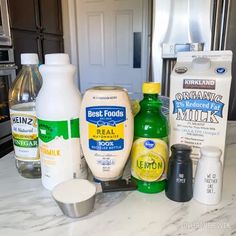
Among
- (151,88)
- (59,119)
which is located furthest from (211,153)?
(59,119)

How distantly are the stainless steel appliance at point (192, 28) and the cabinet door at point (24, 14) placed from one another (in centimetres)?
100

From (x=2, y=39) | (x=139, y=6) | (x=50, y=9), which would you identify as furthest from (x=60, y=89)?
(x=139, y=6)

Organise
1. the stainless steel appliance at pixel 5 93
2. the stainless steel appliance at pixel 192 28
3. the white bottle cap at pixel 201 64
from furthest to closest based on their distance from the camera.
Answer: the stainless steel appliance at pixel 192 28 < the stainless steel appliance at pixel 5 93 < the white bottle cap at pixel 201 64

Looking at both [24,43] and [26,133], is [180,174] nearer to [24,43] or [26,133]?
[26,133]

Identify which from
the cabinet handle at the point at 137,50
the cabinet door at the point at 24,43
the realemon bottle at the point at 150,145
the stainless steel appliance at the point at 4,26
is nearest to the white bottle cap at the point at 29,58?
the realemon bottle at the point at 150,145

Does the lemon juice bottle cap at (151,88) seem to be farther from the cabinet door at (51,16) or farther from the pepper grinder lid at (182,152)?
the cabinet door at (51,16)

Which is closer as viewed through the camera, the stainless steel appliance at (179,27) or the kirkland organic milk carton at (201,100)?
the kirkland organic milk carton at (201,100)

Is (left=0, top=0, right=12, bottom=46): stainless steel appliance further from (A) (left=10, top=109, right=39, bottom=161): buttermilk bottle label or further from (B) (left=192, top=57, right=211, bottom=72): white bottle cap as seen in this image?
(B) (left=192, top=57, right=211, bottom=72): white bottle cap

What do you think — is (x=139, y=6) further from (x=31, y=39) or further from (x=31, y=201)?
(x=31, y=201)

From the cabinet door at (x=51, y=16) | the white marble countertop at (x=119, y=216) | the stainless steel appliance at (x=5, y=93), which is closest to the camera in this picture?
the white marble countertop at (x=119, y=216)

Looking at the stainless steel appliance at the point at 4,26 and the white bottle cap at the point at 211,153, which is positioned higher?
the stainless steel appliance at the point at 4,26

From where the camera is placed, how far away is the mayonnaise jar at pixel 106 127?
488 millimetres

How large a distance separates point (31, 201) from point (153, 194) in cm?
25

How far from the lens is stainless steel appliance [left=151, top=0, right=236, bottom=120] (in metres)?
1.67
